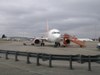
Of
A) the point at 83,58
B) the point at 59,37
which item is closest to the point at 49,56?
the point at 83,58

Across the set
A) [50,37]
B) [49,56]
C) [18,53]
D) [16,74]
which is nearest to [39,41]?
[50,37]

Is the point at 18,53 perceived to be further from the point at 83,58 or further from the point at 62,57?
the point at 83,58

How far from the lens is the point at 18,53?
19.1 m

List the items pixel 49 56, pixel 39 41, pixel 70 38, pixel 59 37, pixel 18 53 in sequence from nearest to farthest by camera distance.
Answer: pixel 49 56 → pixel 18 53 → pixel 59 37 → pixel 70 38 → pixel 39 41

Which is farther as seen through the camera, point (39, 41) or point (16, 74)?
point (39, 41)

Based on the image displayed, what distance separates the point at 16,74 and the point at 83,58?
4425mm

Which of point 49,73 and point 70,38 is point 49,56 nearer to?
point 49,73

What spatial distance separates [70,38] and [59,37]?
4.23m

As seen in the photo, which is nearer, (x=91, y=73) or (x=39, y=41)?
(x=91, y=73)

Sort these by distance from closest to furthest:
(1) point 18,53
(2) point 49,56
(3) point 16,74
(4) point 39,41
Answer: (3) point 16,74
(2) point 49,56
(1) point 18,53
(4) point 39,41

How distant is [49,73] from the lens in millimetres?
12664

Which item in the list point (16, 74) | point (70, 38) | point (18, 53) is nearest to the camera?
point (16, 74)

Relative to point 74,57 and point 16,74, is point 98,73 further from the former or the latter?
point 16,74

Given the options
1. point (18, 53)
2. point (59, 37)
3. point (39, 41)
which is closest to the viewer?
point (18, 53)
